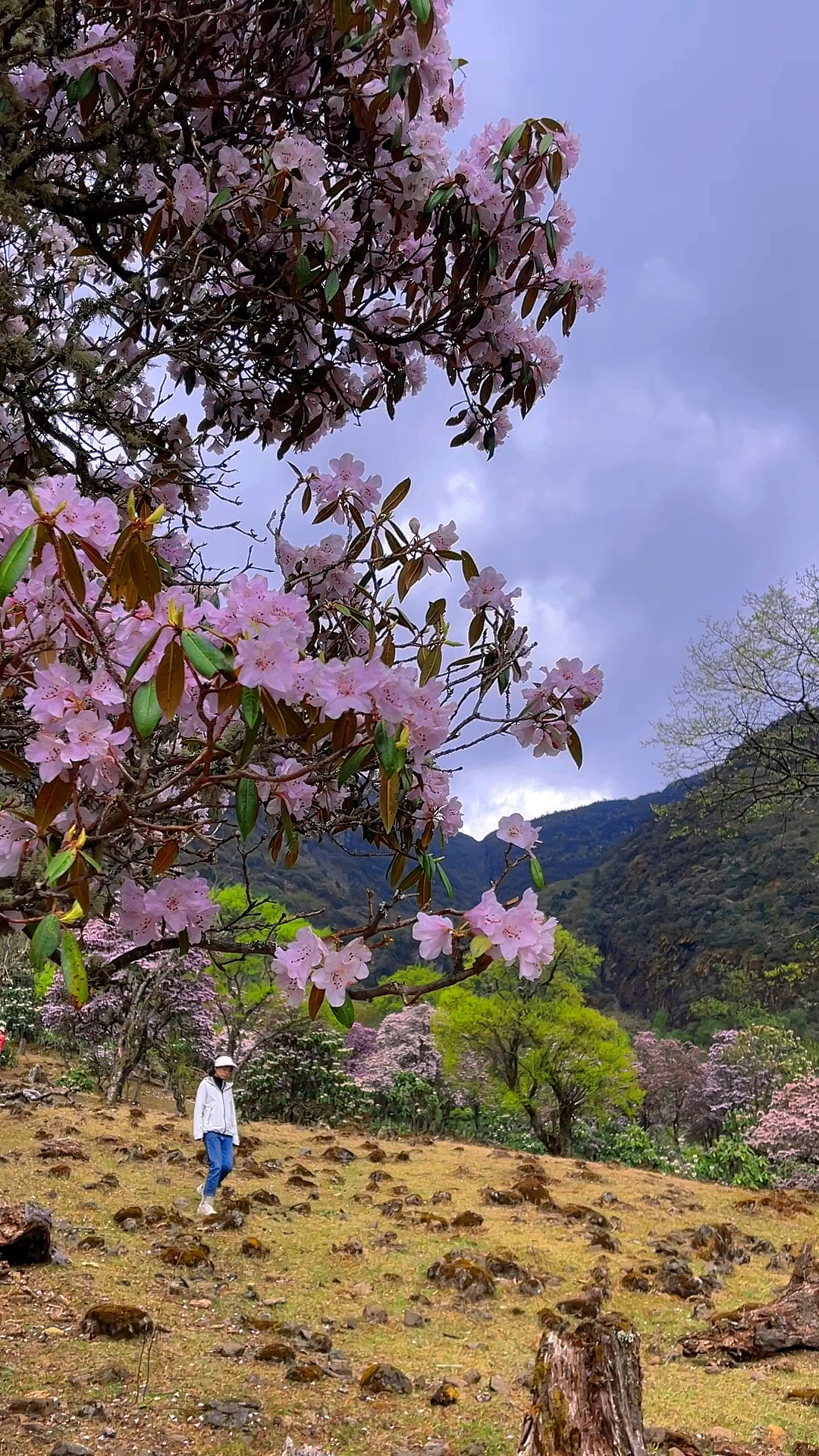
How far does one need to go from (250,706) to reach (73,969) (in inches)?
15.0

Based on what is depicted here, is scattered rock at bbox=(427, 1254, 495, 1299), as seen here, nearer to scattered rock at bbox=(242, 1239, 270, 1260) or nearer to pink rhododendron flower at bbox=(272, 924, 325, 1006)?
scattered rock at bbox=(242, 1239, 270, 1260)

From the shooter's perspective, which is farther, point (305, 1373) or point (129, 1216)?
point (129, 1216)

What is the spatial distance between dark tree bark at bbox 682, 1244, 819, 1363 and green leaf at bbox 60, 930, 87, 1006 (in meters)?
5.34

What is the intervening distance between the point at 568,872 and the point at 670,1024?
1815 inches

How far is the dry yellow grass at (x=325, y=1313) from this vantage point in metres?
3.52

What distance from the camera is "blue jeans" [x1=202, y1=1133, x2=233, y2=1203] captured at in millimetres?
6852

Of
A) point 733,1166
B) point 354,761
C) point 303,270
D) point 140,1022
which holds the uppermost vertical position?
point 303,270

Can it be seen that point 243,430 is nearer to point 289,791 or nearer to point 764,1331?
point 289,791

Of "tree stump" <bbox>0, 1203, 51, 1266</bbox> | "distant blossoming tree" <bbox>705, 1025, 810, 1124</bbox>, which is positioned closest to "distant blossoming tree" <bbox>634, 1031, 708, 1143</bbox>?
"distant blossoming tree" <bbox>705, 1025, 810, 1124</bbox>

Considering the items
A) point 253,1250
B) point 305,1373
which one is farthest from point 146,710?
point 253,1250

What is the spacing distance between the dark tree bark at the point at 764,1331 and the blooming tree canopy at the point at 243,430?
14.9 feet

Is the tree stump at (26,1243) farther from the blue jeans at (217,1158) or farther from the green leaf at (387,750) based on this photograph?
the green leaf at (387,750)

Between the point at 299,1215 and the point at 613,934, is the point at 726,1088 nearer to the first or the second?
the point at 299,1215

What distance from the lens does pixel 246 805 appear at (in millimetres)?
1251
